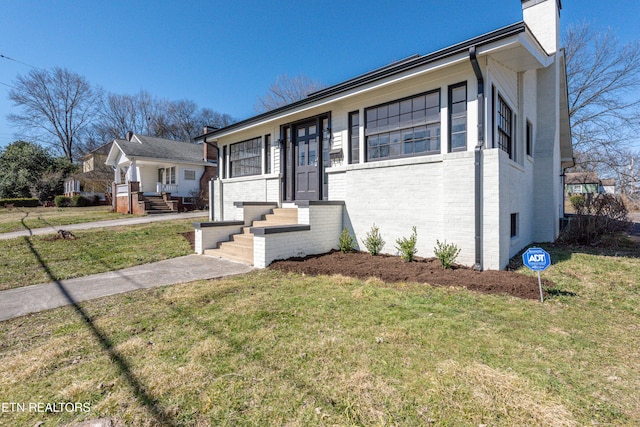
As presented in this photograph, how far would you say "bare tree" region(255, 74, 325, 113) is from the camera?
23797 mm

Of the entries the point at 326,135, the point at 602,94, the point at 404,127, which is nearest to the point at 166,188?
the point at 326,135

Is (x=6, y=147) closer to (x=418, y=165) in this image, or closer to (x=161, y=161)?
(x=161, y=161)

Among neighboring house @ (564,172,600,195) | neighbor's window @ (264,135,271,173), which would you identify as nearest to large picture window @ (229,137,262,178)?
neighbor's window @ (264,135,271,173)

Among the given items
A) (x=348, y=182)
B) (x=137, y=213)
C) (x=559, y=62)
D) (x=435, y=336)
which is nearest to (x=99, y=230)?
(x=137, y=213)

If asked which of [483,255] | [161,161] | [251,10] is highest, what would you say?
[251,10]

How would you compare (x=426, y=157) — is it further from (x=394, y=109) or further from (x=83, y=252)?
(x=83, y=252)

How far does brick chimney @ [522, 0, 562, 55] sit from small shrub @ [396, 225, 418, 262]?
24.0 feet

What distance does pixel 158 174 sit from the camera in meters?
21.8

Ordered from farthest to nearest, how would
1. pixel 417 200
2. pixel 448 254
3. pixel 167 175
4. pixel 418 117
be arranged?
1. pixel 167 175
2. pixel 418 117
3. pixel 417 200
4. pixel 448 254

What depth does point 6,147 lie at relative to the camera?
97.2 feet

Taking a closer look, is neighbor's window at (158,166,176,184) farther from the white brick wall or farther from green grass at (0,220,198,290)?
the white brick wall

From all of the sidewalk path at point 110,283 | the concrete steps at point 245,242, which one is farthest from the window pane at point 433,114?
the sidewalk path at point 110,283

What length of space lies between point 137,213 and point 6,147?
25145mm

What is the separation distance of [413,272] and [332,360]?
10.9ft
